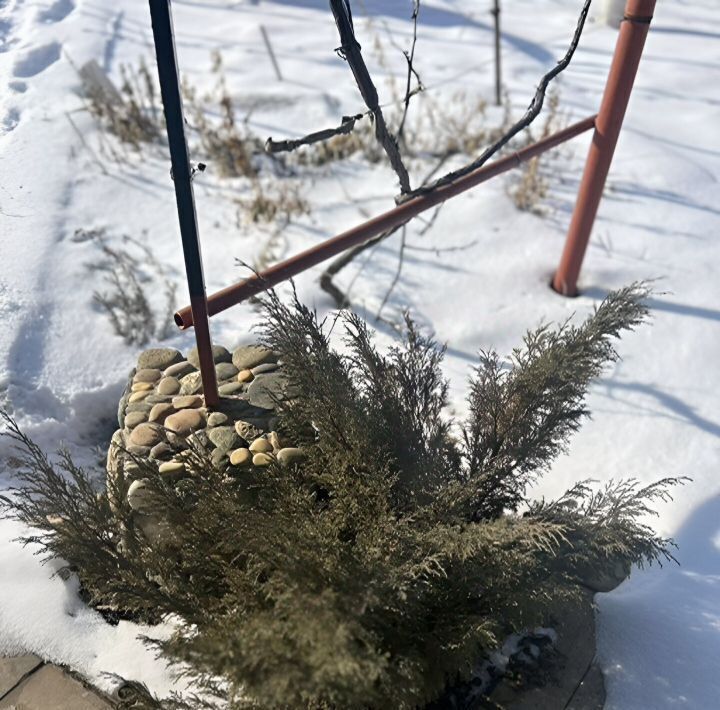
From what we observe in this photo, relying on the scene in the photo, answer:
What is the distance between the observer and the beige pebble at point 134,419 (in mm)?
1986

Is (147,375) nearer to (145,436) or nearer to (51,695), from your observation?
(145,436)

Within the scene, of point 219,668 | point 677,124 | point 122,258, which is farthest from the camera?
point 677,124

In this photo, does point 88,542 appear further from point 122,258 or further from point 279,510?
point 122,258

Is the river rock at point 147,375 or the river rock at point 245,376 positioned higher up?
the river rock at point 245,376

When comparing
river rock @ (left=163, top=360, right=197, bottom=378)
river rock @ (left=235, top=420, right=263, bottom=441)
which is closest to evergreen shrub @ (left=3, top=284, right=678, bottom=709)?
river rock @ (left=235, top=420, right=263, bottom=441)

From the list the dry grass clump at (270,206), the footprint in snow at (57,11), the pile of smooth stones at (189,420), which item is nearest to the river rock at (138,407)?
the pile of smooth stones at (189,420)

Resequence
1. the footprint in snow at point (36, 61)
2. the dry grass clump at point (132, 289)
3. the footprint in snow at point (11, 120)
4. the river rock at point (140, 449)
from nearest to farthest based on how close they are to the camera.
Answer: the river rock at point (140, 449) → the dry grass clump at point (132, 289) → the footprint in snow at point (11, 120) → the footprint in snow at point (36, 61)

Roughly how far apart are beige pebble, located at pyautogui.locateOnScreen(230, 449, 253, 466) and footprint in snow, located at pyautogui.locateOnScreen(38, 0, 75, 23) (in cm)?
358

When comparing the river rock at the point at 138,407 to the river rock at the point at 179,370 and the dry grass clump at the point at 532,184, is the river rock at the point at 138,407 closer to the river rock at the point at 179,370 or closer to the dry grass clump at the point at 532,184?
the river rock at the point at 179,370

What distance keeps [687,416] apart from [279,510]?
1652 millimetres

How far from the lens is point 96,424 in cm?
251

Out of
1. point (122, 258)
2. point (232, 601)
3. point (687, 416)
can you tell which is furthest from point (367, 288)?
point (232, 601)

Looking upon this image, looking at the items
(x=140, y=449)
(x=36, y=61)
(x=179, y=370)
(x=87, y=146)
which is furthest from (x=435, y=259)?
(x=36, y=61)

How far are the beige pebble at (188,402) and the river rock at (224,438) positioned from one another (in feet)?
0.52
